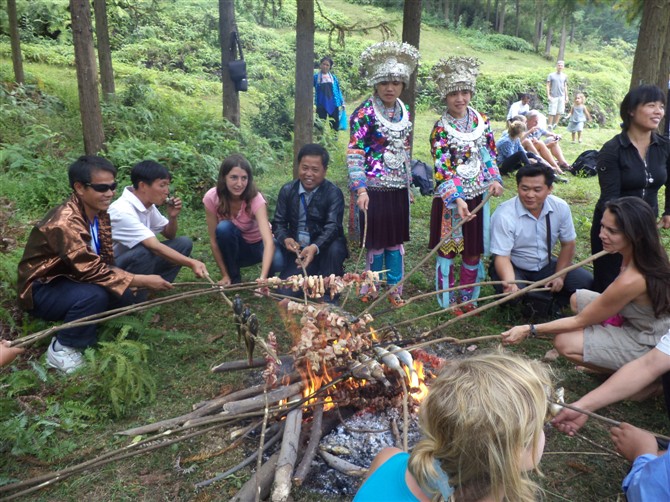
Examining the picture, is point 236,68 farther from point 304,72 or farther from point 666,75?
point 666,75

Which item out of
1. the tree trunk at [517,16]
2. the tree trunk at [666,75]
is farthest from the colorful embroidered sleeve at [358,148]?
the tree trunk at [517,16]

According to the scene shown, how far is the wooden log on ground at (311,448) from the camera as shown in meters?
2.51

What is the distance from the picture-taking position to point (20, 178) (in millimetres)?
6645

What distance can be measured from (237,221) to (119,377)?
1926mm

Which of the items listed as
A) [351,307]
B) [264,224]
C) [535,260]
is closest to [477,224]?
[535,260]

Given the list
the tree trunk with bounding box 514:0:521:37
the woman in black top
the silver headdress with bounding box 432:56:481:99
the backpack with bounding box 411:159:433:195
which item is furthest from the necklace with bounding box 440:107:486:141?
the tree trunk with bounding box 514:0:521:37

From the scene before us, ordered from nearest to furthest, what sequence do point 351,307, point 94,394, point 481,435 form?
point 481,435 → point 94,394 → point 351,307

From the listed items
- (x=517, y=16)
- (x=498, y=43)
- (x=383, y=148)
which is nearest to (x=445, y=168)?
(x=383, y=148)

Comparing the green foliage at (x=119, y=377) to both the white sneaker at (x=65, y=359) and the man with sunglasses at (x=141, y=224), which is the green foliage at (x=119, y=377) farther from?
the man with sunglasses at (x=141, y=224)

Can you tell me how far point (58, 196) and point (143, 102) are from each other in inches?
155

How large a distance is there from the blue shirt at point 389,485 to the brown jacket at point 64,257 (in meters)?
2.66

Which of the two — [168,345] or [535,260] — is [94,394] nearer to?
[168,345]

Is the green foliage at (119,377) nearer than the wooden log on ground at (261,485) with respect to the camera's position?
No

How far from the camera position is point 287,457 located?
2.52 meters
